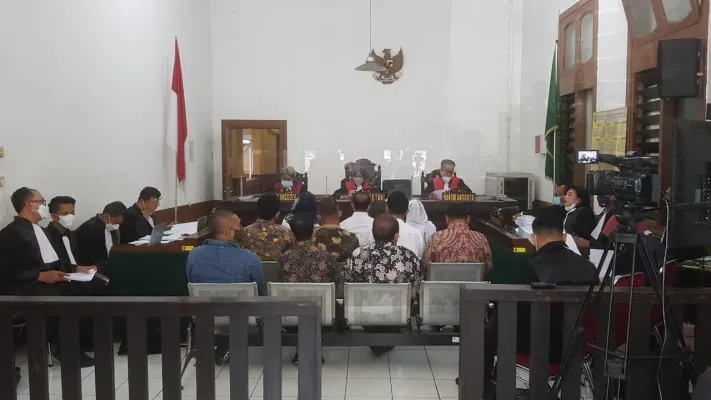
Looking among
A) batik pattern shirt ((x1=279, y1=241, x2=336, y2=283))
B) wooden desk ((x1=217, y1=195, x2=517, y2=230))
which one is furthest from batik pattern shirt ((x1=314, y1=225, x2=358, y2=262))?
wooden desk ((x1=217, y1=195, x2=517, y2=230))

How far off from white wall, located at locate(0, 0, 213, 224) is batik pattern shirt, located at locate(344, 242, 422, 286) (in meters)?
2.61

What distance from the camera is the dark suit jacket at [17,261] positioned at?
3631 millimetres

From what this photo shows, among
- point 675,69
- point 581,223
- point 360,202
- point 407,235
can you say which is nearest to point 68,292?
point 360,202

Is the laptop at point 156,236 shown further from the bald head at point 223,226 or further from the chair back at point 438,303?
the chair back at point 438,303

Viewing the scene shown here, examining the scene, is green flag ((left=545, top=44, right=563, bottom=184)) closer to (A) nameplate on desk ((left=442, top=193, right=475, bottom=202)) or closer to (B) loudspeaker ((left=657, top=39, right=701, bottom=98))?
(A) nameplate on desk ((left=442, top=193, right=475, bottom=202))

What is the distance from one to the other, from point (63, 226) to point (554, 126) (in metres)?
6.01

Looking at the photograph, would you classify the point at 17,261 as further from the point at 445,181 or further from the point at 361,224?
the point at 445,181

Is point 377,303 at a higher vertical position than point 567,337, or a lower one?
lower

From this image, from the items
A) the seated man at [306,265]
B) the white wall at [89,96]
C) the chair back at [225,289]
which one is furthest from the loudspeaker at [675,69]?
the white wall at [89,96]

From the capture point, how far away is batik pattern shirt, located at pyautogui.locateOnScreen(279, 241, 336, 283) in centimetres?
352

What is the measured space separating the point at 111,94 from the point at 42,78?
4.13 ft

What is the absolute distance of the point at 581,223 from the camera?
16.7 ft

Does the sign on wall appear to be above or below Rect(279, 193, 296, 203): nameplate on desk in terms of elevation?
above

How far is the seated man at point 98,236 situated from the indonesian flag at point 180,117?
7.97ft
